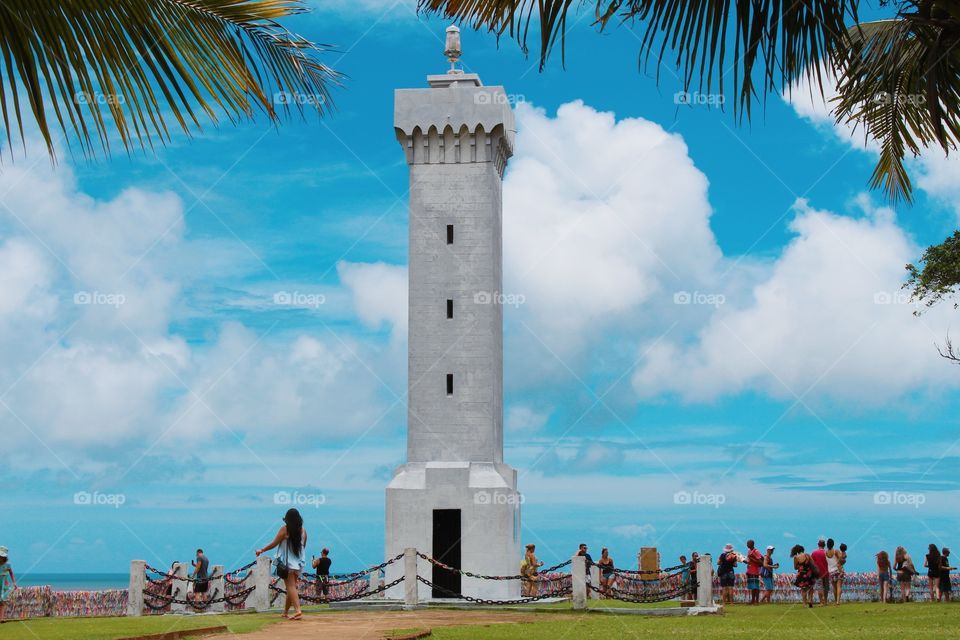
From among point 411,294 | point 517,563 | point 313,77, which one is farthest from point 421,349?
point 313,77

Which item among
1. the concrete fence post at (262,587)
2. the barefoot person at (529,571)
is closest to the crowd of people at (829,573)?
the barefoot person at (529,571)

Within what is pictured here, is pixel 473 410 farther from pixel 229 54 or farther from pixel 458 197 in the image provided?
pixel 229 54

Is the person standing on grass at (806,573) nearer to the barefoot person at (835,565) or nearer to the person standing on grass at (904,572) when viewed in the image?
the barefoot person at (835,565)

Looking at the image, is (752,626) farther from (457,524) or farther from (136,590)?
(136,590)

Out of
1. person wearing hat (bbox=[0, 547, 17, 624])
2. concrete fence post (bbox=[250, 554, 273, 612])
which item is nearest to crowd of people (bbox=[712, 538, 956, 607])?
concrete fence post (bbox=[250, 554, 273, 612])

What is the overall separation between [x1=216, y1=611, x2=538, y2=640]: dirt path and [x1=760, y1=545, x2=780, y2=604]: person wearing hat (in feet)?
26.3

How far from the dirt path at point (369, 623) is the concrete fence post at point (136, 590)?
449 cm

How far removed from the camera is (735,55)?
6938mm

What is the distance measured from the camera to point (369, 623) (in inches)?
765

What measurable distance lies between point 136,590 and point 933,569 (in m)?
20.6

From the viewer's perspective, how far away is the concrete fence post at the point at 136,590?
79.9ft

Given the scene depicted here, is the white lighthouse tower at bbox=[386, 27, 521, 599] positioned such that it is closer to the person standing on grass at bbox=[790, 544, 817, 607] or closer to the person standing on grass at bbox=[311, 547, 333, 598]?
the person standing on grass at bbox=[311, 547, 333, 598]

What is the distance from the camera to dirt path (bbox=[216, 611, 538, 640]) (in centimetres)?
1437

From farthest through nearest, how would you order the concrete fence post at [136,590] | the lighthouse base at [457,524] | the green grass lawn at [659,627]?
the lighthouse base at [457,524]
the concrete fence post at [136,590]
the green grass lawn at [659,627]
